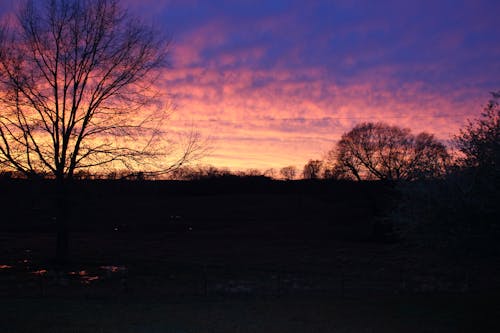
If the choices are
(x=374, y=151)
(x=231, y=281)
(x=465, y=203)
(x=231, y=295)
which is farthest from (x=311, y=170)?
(x=465, y=203)

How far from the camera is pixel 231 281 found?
24672 millimetres

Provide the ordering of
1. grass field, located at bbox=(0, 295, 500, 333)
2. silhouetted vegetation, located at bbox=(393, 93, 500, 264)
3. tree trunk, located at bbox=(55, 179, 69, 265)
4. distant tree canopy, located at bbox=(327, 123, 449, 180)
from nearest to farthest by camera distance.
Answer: silhouetted vegetation, located at bbox=(393, 93, 500, 264) < grass field, located at bbox=(0, 295, 500, 333) < tree trunk, located at bbox=(55, 179, 69, 265) < distant tree canopy, located at bbox=(327, 123, 449, 180)

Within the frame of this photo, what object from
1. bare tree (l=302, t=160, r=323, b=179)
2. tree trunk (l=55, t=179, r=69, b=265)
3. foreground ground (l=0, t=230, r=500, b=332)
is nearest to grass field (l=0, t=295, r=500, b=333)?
foreground ground (l=0, t=230, r=500, b=332)

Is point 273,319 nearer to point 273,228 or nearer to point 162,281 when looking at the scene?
point 162,281

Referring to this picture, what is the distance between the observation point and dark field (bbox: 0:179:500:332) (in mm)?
14039

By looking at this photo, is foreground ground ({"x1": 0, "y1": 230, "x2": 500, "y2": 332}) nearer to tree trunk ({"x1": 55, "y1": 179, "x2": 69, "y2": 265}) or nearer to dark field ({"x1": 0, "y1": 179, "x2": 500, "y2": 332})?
dark field ({"x1": 0, "y1": 179, "x2": 500, "y2": 332})

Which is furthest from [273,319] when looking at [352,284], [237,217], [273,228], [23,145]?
[237,217]

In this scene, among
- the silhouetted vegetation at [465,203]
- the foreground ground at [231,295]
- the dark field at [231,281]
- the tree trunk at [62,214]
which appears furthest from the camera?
the tree trunk at [62,214]

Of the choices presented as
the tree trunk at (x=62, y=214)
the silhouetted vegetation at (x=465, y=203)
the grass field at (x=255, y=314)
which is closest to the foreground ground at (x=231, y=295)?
the grass field at (x=255, y=314)

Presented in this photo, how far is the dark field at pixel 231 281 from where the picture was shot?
46.1 feet

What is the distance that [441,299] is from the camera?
57.8ft

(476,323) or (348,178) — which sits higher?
(348,178)

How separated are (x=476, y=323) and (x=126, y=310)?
10222mm

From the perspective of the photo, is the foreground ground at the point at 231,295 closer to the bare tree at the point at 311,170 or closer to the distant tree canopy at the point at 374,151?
the distant tree canopy at the point at 374,151
